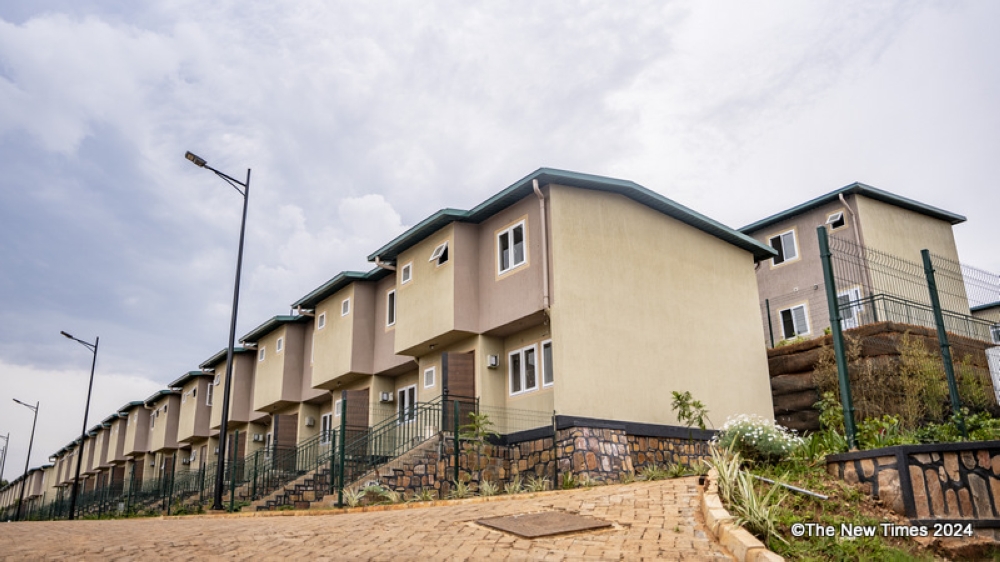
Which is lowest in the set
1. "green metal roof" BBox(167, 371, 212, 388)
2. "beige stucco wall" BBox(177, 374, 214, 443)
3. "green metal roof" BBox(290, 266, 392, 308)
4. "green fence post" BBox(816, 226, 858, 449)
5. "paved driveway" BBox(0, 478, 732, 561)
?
"paved driveway" BBox(0, 478, 732, 561)

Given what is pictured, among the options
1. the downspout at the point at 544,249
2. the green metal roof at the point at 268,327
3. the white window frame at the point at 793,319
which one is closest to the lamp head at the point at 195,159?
the downspout at the point at 544,249

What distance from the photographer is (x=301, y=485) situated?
20.2 metres

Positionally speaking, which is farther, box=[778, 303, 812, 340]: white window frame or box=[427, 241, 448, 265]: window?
box=[778, 303, 812, 340]: white window frame

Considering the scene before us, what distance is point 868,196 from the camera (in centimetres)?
2523

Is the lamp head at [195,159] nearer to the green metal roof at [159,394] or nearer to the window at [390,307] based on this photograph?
the window at [390,307]

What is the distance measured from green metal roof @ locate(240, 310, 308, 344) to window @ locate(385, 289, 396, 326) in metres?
6.54

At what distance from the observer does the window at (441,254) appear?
20.0m

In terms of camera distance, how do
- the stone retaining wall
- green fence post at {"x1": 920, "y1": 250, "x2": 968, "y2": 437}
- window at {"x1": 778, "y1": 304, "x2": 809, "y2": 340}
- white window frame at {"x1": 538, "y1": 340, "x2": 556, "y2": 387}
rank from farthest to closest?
1. window at {"x1": 778, "y1": 304, "x2": 809, "y2": 340}
2. white window frame at {"x1": 538, "y1": 340, "x2": 556, "y2": 387}
3. green fence post at {"x1": 920, "y1": 250, "x2": 968, "y2": 437}
4. the stone retaining wall

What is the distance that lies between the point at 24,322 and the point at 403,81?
23.6 m

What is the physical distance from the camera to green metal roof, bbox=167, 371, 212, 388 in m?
37.3

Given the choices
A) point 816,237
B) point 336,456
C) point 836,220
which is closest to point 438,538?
point 336,456

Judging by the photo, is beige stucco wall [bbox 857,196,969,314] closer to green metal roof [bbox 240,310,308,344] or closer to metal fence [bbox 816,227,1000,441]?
metal fence [bbox 816,227,1000,441]

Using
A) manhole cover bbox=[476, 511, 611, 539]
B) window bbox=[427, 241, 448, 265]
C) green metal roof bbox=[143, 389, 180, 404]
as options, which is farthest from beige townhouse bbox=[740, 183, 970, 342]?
green metal roof bbox=[143, 389, 180, 404]

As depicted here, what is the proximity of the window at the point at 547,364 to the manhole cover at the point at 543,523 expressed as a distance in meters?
8.01
